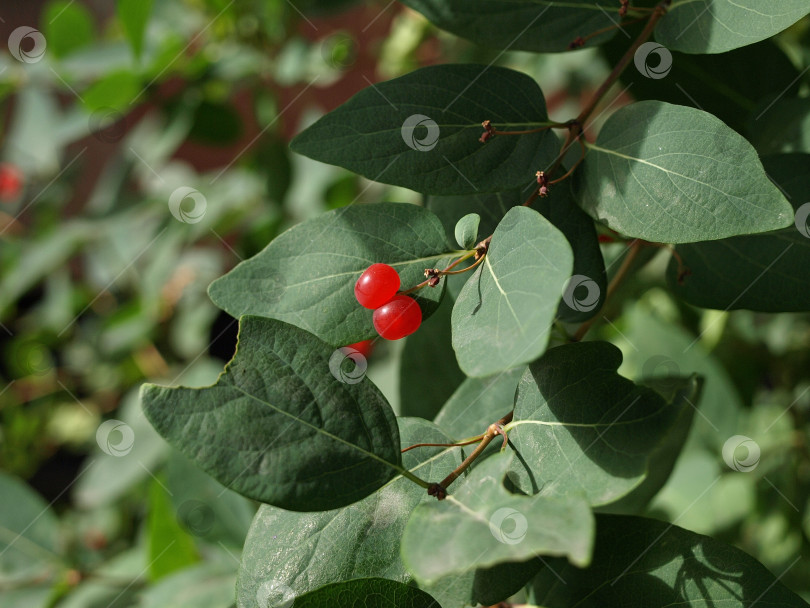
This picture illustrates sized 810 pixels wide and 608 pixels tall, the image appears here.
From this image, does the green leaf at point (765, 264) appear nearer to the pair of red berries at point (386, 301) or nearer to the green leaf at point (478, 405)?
the green leaf at point (478, 405)

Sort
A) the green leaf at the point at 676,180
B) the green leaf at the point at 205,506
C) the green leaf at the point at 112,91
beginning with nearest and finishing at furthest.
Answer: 1. the green leaf at the point at 676,180
2. the green leaf at the point at 205,506
3. the green leaf at the point at 112,91

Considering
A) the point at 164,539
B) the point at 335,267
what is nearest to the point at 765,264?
the point at 335,267

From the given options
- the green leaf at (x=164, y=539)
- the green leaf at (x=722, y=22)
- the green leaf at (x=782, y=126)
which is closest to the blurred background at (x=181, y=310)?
the green leaf at (x=164, y=539)

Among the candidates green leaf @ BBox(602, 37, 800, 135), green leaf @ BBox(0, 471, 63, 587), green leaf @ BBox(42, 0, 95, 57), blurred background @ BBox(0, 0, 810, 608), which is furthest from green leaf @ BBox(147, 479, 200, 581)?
green leaf @ BBox(42, 0, 95, 57)

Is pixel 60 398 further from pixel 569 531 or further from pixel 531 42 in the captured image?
pixel 569 531

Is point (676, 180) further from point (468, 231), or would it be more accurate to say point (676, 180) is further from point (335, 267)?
point (335, 267)

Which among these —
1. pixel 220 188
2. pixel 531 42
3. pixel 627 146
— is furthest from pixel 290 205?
pixel 627 146

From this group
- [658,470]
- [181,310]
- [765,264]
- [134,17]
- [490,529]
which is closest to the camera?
[490,529]

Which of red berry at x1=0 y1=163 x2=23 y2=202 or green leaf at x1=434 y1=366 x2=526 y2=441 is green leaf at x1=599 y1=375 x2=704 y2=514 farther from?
red berry at x1=0 y1=163 x2=23 y2=202
